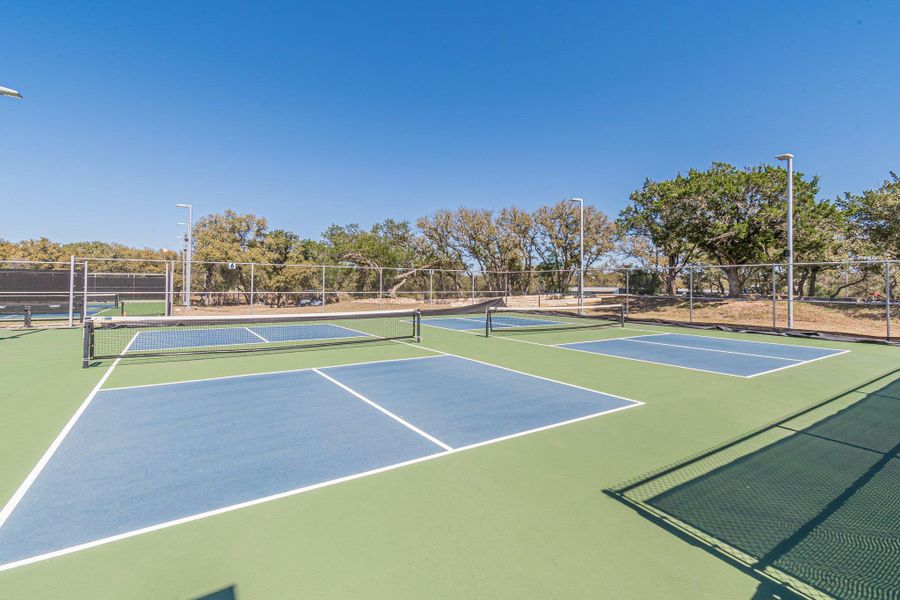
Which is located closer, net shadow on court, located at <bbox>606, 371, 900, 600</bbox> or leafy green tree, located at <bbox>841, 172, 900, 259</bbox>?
net shadow on court, located at <bbox>606, 371, 900, 600</bbox>

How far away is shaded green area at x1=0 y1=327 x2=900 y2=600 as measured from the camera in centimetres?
248

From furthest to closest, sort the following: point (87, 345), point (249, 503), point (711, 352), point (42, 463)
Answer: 1. point (711, 352)
2. point (87, 345)
3. point (42, 463)
4. point (249, 503)

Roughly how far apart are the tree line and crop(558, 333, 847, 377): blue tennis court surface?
4983 millimetres

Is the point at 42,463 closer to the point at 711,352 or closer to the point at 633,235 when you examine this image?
the point at 711,352

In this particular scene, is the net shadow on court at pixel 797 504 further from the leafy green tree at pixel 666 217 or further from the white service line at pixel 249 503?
the leafy green tree at pixel 666 217

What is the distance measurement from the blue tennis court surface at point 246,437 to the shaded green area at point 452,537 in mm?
302

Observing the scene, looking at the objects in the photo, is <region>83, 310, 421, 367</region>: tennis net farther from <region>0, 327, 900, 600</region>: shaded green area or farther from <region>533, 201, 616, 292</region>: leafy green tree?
<region>533, 201, 616, 292</region>: leafy green tree

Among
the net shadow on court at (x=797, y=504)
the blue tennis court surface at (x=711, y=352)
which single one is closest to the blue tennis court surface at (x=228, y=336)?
the blue tennis court surface at (x=711, y=352)

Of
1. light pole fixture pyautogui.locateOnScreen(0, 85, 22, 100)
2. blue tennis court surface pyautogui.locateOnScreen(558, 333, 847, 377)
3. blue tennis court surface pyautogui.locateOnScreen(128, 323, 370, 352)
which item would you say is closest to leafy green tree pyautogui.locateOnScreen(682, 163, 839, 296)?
blue tennis court surface pyautogui.locateOnScreen(558, 333, 847, 377)

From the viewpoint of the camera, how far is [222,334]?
14484 mm

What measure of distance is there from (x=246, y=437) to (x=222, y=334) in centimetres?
1115

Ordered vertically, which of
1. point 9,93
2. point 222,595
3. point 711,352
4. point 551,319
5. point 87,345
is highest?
Answer: point 9,93

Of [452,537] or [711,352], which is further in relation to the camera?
[711,352]

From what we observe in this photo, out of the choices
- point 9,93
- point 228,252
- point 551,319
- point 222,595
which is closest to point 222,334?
point 9,93
